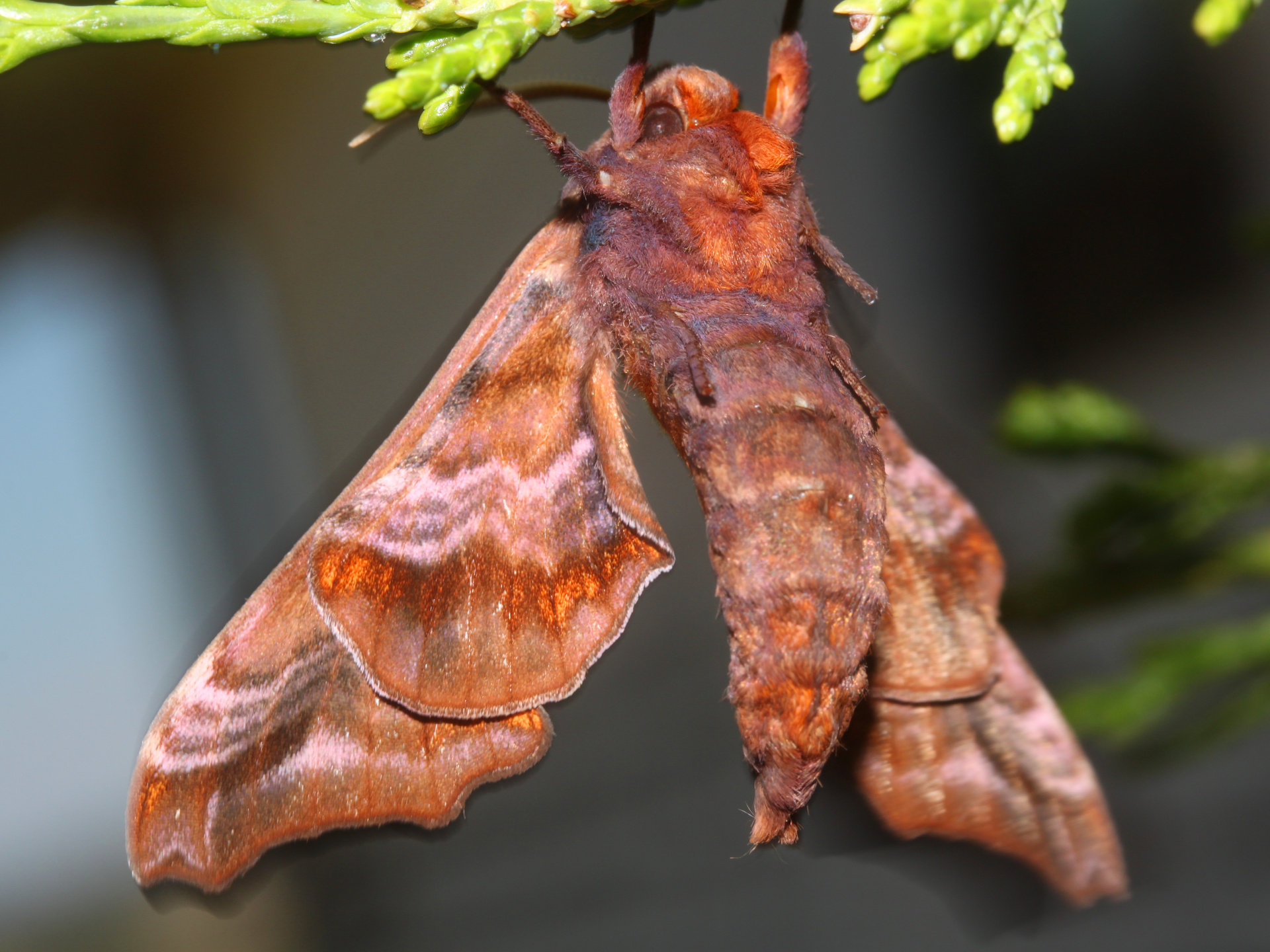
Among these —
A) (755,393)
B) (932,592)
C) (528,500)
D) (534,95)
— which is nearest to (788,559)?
(755,393)

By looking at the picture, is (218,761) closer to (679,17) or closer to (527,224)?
(527,224)

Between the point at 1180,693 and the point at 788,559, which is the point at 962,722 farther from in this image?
the point at 788,559

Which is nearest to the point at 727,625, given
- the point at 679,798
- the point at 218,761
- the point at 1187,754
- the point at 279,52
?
the point at 218,761

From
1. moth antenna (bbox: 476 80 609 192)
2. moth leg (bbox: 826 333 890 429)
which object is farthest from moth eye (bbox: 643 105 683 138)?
moth leg (bbox: 826 333 890 429)

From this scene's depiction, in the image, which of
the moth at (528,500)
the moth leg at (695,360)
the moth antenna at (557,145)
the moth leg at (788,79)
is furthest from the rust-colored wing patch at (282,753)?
the moth leg at (788,79)

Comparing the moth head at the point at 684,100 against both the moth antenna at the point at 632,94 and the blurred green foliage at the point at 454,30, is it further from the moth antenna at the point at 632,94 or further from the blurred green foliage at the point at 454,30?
the blurred green foliage at the point at 454,30

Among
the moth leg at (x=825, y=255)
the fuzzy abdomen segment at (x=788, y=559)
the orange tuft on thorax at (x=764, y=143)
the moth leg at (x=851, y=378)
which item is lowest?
the fuzzy abdomen segment at (x=788, y=559)

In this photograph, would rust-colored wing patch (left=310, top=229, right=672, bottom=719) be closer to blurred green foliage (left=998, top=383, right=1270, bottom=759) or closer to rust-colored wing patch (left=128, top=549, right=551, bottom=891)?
rust-colored wing patch (left=128, top=549, right=551, bottom=891)
